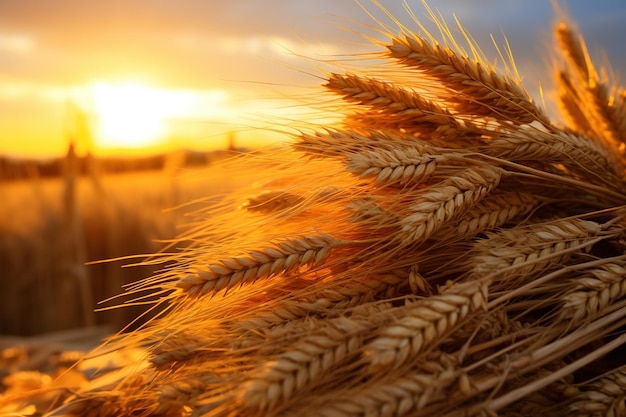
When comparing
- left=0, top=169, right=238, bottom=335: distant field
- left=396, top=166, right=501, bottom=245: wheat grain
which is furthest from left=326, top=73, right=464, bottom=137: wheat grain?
left=0, top=169, right=238, bottom=335: distant field

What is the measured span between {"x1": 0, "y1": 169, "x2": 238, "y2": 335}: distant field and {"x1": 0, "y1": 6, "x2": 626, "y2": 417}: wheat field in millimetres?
2576

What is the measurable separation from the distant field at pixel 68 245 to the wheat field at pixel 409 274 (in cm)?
258

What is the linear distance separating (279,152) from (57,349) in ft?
3.84

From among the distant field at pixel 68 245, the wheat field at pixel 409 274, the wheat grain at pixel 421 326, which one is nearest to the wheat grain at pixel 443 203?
the wheat field at pixel 409 274

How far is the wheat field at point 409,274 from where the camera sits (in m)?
0.68

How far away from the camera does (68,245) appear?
3.56 m

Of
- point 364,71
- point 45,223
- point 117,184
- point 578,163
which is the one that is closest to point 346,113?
point 364,71

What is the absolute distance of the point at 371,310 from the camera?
0.75 metres

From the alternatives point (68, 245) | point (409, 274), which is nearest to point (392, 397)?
point (409, 274)

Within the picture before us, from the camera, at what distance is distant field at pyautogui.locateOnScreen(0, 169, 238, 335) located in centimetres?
356

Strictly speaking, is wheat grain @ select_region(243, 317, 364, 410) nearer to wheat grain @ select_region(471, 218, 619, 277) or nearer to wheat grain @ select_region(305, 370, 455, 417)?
wheat grain @ select_region(305, 370, 455, 417)

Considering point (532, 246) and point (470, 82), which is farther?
point (470, 82)

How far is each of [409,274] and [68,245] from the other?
3.16 metres

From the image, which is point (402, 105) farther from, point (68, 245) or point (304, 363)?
point (68, 245)
